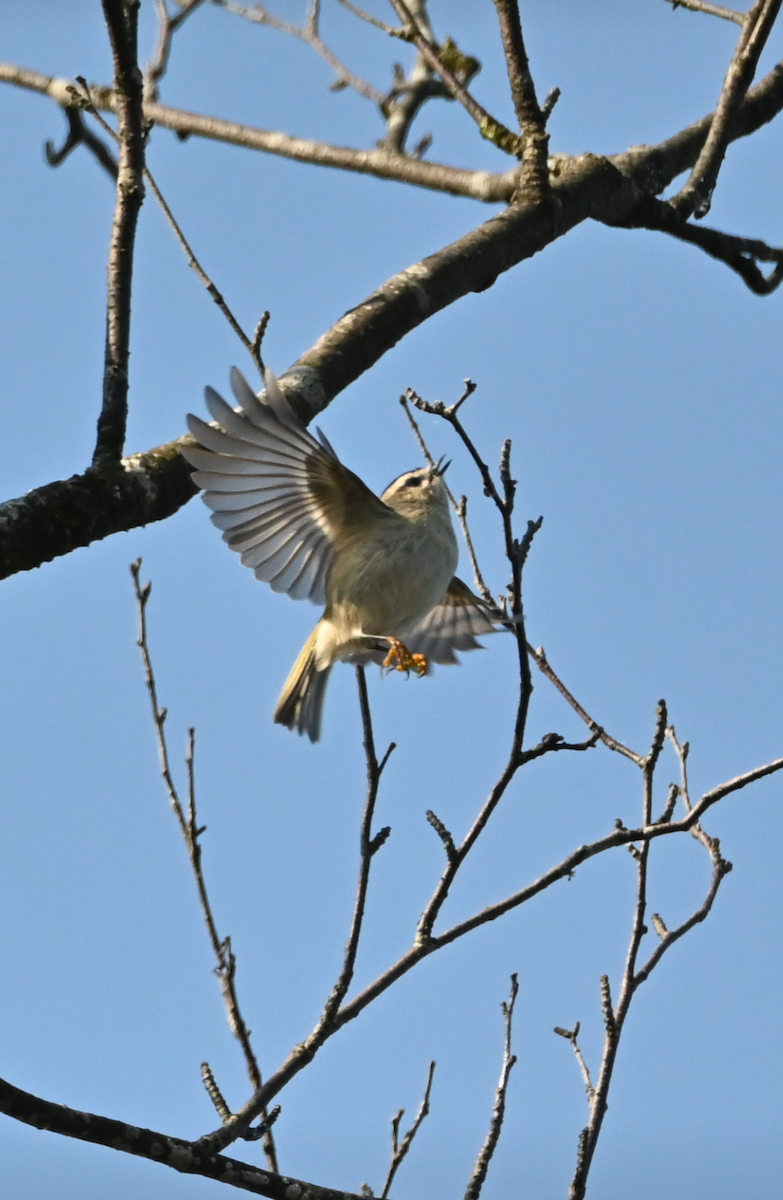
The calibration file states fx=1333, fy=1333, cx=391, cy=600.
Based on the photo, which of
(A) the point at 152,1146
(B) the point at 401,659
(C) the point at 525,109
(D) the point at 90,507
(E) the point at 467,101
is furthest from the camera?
(B) the point at 401,659

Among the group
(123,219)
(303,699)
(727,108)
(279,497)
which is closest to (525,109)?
(727,108)

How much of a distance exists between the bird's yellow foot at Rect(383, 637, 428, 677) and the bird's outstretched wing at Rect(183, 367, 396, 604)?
0.36 m

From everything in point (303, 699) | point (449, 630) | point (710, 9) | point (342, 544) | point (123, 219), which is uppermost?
point (710, 9)

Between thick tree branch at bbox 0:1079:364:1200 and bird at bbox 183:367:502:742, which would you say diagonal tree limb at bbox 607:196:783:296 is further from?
thick tree branch at bbox 0:1079:364:1200

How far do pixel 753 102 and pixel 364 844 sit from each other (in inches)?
105

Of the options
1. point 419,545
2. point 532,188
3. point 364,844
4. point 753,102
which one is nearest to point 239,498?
point 419,545

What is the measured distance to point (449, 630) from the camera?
5004 millimetres

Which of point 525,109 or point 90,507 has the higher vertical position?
point 525,109

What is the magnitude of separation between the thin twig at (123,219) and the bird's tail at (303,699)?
2.15 m

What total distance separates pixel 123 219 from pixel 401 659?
1663 millimetres

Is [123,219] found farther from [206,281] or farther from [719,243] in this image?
[719,243]

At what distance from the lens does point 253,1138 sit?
85.6 inches

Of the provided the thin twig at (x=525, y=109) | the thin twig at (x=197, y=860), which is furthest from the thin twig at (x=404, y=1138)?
the thin twig at (x=525, y=109)

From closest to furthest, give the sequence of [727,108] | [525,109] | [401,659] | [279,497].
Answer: [525,109]
[727,108]
[401,659]
[279,497]
